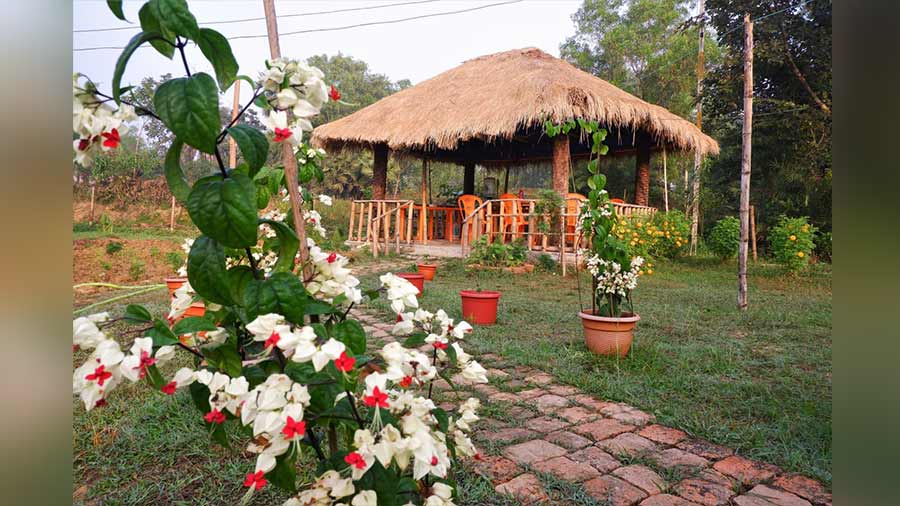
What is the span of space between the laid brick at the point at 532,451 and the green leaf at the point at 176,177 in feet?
5.01

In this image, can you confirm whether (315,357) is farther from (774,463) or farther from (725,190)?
(725,190)

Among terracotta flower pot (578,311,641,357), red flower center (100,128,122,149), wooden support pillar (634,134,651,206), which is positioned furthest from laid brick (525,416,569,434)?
wooden support pillar (634,134,651,206)

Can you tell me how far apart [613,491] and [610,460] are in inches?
9.0

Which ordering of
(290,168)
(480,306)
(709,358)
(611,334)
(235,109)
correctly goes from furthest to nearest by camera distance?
(235,109) < (480,306) < (709,358) < (611,334) < (290,168)

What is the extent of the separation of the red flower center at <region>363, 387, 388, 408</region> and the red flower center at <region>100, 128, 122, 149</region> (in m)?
0.50

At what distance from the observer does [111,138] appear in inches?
28.0

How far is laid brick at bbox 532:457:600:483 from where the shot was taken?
1.82 m

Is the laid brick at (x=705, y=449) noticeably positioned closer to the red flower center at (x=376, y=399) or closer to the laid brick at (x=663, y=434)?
the laid brick at (x=663, y=434)

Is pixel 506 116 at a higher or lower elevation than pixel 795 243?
Answer: higher

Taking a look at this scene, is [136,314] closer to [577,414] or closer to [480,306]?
[577,414]

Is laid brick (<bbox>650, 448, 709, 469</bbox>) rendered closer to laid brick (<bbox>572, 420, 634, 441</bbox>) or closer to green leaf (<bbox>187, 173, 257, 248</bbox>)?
laid brick (<bbox>572, 420, 634, 441</bbox>)

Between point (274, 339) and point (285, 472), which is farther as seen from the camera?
point (285, 472)

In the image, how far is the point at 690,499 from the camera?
1684mm

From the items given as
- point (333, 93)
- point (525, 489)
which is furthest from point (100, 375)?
point (525, 489)
